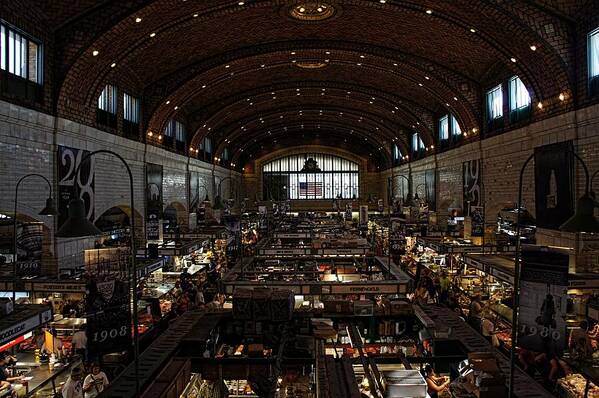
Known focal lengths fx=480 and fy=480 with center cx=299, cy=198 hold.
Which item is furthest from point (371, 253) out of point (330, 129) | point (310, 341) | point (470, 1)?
point (330, 129)

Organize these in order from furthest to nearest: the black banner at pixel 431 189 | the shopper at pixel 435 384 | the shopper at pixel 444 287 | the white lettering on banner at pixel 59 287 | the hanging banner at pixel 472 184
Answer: the black banner at pixel 431 189 < the hanging banner at pixel 472 184 < the shopper at pixel 444 287 < the white lettering on banner at pixel 59 287 < the shopper at pixel 435 384

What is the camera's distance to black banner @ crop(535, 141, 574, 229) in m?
13.5

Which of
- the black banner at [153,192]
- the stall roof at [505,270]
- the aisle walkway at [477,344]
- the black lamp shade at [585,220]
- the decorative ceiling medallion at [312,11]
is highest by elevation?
the decorative ceiling medallion at [312,11]

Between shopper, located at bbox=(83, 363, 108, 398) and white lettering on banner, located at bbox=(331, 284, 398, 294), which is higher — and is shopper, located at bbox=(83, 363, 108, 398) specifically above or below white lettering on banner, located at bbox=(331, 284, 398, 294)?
below

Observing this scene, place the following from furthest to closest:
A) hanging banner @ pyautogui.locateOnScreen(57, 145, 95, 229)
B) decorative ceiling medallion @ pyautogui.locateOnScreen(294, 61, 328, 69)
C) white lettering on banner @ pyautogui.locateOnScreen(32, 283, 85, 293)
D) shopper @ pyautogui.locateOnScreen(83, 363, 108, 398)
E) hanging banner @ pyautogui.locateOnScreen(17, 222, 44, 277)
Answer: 1. decorative ceiling medallion @ pyautogui.locateOnScreen(294, 61, 328, 69)
2. hanging banner @ pyautogui.locateOnScreen(57, 145, 95, 229)
3. hanging banner @ pyautogui.locateOnScreen(17, 222, 44, 277)
4. white lettering on banner @ pyautogui.locateOnScreen(32, 283, 85, 293)
5. shopper @ pyautogui.locateOnScreen(83, 363, 108, 398)

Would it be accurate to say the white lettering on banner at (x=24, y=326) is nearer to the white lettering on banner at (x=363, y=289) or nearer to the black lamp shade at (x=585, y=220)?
the white lettering on banner at (x=363, y=289)

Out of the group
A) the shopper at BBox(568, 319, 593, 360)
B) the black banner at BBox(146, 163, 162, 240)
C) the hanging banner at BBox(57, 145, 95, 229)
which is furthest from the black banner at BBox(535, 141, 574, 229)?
the black banner at BBox(146, 163, 162, 240)

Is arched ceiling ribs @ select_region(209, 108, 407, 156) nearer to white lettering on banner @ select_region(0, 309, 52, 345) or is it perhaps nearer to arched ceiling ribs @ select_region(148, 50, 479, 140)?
arched ceiling ribs @ select_region(148, 50, 479, 140)

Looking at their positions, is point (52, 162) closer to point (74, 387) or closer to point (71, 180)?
point (71, 180)

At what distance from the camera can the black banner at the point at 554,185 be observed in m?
13.5

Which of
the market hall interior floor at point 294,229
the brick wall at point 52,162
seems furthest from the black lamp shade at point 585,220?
the brick wall at point 52,162

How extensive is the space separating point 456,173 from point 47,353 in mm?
21031

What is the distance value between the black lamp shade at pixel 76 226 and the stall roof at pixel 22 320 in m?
3.16

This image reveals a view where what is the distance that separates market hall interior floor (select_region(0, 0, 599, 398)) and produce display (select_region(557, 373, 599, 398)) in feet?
0.11
